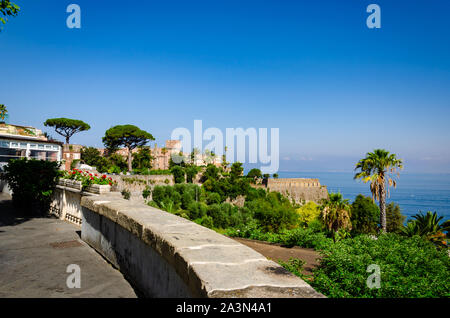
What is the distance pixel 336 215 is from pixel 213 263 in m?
21.1

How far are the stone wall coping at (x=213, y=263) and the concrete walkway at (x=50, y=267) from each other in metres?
0.62

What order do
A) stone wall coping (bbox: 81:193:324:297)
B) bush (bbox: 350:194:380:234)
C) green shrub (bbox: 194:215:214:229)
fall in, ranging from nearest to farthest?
1. stone wall coping (bbox: 81:193:324:297)
2. bush (bbox: 350:194:380:234)
3. green shrub (bbox: 194:215:214:229)

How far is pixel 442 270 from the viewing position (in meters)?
6.06

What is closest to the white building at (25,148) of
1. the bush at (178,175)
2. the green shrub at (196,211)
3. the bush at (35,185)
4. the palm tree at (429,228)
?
the bush at (35,185)

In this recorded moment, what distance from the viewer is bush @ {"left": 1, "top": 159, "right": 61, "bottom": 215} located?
306 inches

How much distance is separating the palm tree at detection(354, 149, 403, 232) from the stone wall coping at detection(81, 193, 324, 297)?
23935 mm

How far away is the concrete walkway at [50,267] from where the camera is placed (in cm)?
270

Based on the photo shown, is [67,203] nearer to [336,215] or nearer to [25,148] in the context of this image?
[25,148]

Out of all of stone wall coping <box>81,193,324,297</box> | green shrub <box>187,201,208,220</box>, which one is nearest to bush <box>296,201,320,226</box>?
green shrub <box>187,201,208,220</box>

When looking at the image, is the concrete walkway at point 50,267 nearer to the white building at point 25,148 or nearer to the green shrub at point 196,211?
the white building at point 25,148

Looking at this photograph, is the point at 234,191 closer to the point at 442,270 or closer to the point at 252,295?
the point at 442,270

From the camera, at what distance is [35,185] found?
7.84m

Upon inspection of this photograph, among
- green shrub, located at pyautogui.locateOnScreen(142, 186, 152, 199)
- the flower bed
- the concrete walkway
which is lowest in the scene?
green shrub, located at pyautogui.locateOnScreen(142, 186, 152, 199)

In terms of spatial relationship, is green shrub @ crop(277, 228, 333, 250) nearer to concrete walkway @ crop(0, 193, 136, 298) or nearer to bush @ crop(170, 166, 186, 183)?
concrete walkway @ crop(0, 193, 136, 298)
